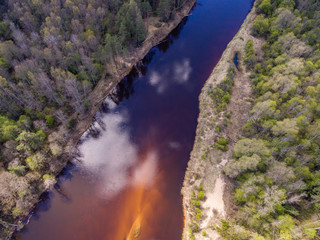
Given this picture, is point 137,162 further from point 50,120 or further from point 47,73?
point 47,73

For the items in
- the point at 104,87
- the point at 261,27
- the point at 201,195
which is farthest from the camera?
the point at 261,27

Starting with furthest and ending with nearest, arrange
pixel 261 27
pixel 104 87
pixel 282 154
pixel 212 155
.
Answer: pixel 261 27 < pixel 104 87 < pixel 212 155 < pixel 282 154

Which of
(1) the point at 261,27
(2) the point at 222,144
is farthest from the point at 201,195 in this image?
(1) the point at 261,27

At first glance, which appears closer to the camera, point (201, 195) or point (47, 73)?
point (201, 195)

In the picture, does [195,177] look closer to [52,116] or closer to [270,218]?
[270,218]

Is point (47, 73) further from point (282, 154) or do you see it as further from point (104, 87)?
point (282, 154)

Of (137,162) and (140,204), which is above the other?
(137,162)

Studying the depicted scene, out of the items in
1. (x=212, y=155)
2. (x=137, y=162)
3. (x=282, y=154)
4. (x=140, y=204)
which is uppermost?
(x=137, y=162)
